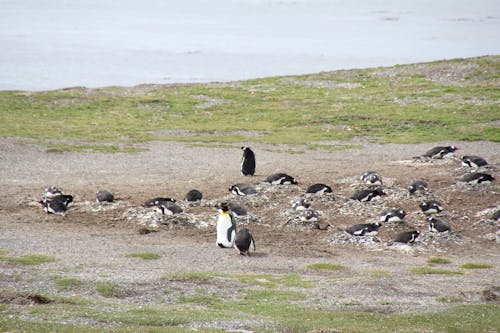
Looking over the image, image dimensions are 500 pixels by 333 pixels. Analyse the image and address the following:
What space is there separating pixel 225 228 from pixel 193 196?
10.8 ft

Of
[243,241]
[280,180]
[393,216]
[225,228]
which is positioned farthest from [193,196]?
[393,216]

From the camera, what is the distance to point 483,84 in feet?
149

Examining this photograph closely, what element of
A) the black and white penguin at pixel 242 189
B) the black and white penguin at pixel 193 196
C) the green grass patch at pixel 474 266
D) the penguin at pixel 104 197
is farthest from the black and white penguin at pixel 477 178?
the penguin at pixel 104 197

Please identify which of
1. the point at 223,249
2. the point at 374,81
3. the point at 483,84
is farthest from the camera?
the point at 374,81

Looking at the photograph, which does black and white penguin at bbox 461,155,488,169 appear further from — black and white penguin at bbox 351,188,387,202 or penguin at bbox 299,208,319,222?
penguin at bbox 299,208,319,222

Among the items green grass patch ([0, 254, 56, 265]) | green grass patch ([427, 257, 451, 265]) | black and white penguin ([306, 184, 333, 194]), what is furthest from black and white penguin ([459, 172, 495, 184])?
green grass patch ([0, 254, 56, 265])

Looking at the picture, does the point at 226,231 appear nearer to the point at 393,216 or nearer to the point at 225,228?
the point at 225,228

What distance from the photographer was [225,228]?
18.3 m

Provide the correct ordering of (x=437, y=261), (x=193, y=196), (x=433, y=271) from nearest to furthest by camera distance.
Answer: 1. (x=433, y=271)
2. (x=437, y=261)
3. (x=193, y=196)

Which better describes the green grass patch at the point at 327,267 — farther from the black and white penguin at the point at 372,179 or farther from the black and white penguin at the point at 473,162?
the black and white penguin at the point at 473,162

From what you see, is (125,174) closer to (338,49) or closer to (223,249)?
(223,249)

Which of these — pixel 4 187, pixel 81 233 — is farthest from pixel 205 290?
pixel 4 187

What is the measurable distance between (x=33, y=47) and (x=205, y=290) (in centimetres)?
7244

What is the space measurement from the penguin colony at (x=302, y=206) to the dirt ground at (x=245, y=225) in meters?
0.20
